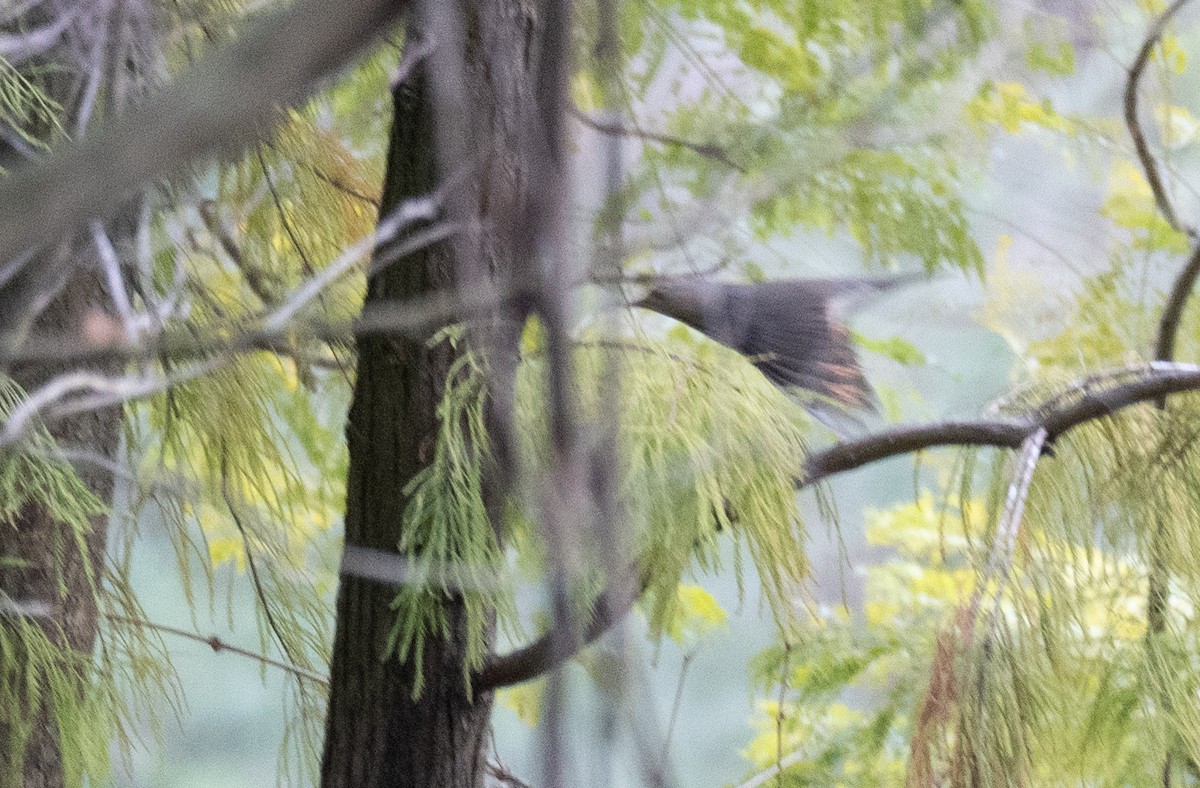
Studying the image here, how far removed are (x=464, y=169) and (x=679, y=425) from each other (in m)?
0.48

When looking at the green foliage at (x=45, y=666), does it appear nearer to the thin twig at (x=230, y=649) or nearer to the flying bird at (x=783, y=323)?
the thin twig at (x=230, y=649)

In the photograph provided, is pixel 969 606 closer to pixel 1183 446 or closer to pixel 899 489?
pixel 1183 446

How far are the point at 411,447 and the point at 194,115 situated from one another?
67 cm

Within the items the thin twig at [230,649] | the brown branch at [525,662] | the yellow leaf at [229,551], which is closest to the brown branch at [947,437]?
the brown branch at [525,662]

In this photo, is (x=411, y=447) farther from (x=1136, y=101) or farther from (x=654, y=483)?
(x=1136, y=101)

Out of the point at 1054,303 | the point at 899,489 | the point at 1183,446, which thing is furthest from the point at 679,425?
the point at 899,489

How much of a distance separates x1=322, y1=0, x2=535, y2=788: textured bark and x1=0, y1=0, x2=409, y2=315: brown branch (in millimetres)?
583

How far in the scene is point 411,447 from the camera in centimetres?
91

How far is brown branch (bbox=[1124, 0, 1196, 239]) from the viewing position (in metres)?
1.04

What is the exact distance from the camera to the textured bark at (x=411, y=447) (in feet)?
2.86

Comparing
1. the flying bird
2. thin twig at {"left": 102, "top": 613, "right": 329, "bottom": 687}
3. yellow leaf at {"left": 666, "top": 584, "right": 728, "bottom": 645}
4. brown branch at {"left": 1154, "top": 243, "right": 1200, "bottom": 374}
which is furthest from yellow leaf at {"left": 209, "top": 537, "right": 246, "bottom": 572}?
brown branch at {"left": 1154, "top": 243, "right": 1200, "bottom": 374}

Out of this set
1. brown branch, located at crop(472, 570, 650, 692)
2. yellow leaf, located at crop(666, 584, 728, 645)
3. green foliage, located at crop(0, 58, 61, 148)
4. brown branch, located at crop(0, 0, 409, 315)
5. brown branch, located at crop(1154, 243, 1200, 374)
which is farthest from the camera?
yellow leaf, located at crop(666, 584, 728, 645)

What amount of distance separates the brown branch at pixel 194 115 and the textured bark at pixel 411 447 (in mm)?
583

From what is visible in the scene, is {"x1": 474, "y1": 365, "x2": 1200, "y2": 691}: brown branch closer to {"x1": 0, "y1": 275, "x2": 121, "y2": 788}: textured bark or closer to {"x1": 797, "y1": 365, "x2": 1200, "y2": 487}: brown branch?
{"x1": 797, "y1": 365, "x2": 1200, "y2": 487}: brown branch
